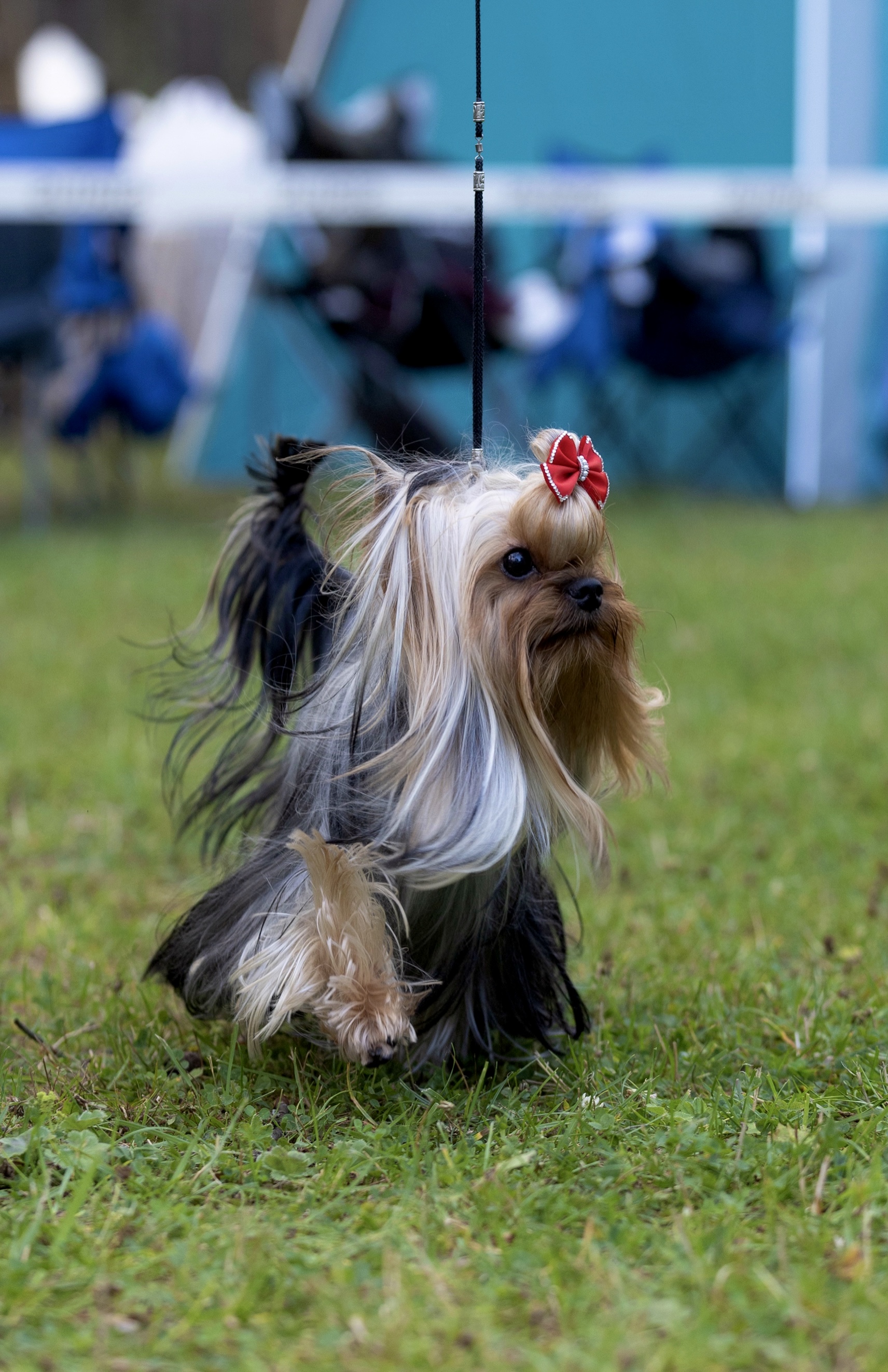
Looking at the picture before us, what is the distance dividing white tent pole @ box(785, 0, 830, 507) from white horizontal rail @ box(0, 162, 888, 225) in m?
0.35

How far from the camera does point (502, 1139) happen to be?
218 centimetres

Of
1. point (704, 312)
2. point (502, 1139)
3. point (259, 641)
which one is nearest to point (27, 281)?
point (704, 312)

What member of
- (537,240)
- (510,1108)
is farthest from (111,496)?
(510,1108)

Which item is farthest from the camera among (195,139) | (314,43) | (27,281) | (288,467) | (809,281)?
(314,43)

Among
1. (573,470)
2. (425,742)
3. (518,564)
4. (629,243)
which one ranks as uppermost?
(629,243)

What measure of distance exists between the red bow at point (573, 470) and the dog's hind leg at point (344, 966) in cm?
55

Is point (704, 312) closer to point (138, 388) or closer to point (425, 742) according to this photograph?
point (138, 388)

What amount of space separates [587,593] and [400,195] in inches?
250

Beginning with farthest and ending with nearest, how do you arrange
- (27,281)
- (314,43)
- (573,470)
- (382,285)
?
(314,43) → (382,285) → (27,281) → (573,470)

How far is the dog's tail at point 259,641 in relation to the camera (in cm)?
239

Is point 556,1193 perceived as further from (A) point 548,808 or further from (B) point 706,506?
(B) point 706,506

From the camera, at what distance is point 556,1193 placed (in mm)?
2010

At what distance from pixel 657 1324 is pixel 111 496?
776cm

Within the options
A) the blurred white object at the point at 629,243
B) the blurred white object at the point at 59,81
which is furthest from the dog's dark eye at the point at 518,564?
the blurred white object at the point at 59,81
